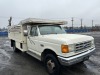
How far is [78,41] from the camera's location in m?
4.73

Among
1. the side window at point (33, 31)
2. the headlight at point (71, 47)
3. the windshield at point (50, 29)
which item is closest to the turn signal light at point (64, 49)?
the headlight at point (71, 47)

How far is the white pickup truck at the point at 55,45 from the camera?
4441 millimetres

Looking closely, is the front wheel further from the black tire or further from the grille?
the grille

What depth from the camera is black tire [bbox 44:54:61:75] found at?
15.6 feet

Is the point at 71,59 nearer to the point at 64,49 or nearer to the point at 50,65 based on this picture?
the point at 64,49

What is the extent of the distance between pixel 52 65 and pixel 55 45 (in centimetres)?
84

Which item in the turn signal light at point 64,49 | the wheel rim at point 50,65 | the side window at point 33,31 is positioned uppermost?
the side window at point 33,31

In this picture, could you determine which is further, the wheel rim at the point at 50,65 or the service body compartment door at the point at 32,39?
the service body compartment door at the point at 32,39

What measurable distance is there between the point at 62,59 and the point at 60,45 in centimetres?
49

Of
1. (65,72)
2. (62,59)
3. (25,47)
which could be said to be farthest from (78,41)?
(25,47)

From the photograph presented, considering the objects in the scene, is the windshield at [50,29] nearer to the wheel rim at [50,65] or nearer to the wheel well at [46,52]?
the wheel well at [46,52]

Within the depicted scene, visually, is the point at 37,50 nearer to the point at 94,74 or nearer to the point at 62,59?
the point at 62,59

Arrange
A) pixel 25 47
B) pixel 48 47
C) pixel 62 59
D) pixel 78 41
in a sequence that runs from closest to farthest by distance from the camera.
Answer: pixel 62 59 < pixel 78 41 < pixel 48 47 < pixel 25 47

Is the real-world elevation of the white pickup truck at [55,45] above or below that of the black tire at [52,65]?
above
